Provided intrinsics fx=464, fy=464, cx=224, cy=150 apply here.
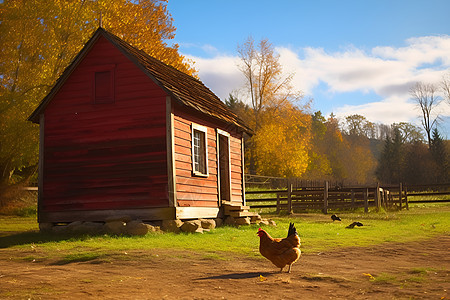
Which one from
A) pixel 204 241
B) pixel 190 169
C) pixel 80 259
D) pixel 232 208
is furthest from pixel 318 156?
pixel 80 259

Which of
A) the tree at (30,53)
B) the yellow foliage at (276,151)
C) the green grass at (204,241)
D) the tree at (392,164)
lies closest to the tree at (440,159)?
the tree at (392,164)

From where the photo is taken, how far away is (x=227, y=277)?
7.70 meters

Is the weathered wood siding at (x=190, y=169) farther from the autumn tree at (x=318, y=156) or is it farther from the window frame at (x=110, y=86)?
the autumn tree at (x=318, y=156)

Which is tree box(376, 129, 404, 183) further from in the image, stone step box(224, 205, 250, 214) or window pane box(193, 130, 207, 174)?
window pane box(193, 130, 207, 174)

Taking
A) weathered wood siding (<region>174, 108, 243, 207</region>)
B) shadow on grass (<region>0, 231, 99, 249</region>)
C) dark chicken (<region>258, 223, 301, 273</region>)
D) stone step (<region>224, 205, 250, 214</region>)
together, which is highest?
weathered wood siding (<region>174, 108, 243, 207</region>)

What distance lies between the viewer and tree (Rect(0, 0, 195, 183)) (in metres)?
21.3

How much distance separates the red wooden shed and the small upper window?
0.11 feet

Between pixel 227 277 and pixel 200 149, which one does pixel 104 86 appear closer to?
pixel 200 149

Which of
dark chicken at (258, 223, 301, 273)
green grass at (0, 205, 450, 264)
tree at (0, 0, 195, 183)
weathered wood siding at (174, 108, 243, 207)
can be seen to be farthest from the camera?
tree at (0, 0, 195, 183)

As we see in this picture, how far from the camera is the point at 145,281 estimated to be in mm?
7398

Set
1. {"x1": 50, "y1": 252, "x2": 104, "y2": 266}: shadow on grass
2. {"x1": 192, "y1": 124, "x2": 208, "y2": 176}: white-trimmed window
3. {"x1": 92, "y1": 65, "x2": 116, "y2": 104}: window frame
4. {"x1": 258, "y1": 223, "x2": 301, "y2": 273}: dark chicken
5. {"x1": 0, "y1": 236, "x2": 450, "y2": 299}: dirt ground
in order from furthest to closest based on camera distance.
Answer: {"x1": 192, "y1": 124, "x2": 208, "y2": 176}: white-trimmed window, {"x1": 92, "y1": 65, "x2": 116, "y2": 104}: window frame, {"x1": 50, "y1": 252, "x2": 104, "y2": 266}: shadow on grass, {"x1": 258, "y1": 223, "x2": 301, "y2": 273}: dark chicken, {"x1": 0, "y1": 236, "x2": 450, "y2": 299}: dirt ground

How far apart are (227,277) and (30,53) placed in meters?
18.9

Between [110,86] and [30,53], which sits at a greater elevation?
[30,53]

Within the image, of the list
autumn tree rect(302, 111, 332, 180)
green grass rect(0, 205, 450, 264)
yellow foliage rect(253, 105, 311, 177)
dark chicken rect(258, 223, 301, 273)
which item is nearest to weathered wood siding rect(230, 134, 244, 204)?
green grass rect(0, 205, 450, 264)
